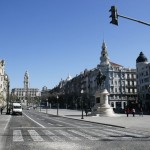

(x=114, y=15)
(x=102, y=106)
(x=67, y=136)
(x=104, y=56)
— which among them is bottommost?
(x=67, y=136)

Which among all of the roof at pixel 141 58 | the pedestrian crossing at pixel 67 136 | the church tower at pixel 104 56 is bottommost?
the pedestrian crossing at pixel 67 136

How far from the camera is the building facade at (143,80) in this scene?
109188 mm

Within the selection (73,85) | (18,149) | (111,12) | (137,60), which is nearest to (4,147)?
(18,149)

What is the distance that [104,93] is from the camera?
5978 centimetres

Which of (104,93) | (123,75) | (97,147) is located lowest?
(97,147)

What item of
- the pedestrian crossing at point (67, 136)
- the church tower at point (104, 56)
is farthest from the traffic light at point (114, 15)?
the church tower at point (104, 56)

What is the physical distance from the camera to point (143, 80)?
11450 centimetres

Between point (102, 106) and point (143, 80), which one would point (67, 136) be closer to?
point (102, 106)

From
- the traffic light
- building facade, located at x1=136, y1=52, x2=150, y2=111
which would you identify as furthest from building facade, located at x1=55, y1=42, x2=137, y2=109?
the traffic light

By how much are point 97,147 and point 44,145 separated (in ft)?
8.58

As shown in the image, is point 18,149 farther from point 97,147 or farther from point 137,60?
point 137,60

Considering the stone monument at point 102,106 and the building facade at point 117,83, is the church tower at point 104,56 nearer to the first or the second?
the building facade at point 117,83

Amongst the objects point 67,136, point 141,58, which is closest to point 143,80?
point 141,58

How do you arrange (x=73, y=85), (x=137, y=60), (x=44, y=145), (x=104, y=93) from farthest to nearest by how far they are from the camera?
(x=73, y=85) → (x=137, y=60) → (x=104, y=93) → (x=44, y=145)
